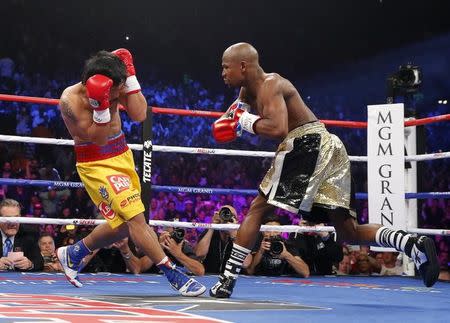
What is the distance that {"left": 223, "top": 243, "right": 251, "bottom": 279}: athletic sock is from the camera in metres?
2.55

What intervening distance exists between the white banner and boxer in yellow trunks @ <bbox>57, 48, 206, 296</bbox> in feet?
5.13

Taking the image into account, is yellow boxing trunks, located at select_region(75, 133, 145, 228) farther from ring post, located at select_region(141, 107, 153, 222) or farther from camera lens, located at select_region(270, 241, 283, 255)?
camera lens, located at select_region(270, 241, 283, 255)

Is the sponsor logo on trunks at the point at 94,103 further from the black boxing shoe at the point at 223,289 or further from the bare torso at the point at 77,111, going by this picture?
the black boxing shoe at the point at 223,289

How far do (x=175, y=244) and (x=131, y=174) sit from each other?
977 mm

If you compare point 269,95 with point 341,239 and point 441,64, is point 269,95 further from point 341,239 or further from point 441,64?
point 441,64

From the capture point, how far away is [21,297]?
2.28 m

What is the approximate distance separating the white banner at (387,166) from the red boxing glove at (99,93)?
6.00 feet

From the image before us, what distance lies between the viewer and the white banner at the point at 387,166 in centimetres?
375

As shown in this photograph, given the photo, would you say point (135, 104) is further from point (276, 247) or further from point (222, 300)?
point (276, 247)

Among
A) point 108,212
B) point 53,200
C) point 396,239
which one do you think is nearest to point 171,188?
point 108,212

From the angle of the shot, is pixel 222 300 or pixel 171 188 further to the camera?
pixel 171 188

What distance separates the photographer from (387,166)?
3812 millimetres

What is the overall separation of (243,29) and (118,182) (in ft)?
24.0

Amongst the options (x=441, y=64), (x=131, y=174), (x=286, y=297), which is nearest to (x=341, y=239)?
(x=286, y=297)
